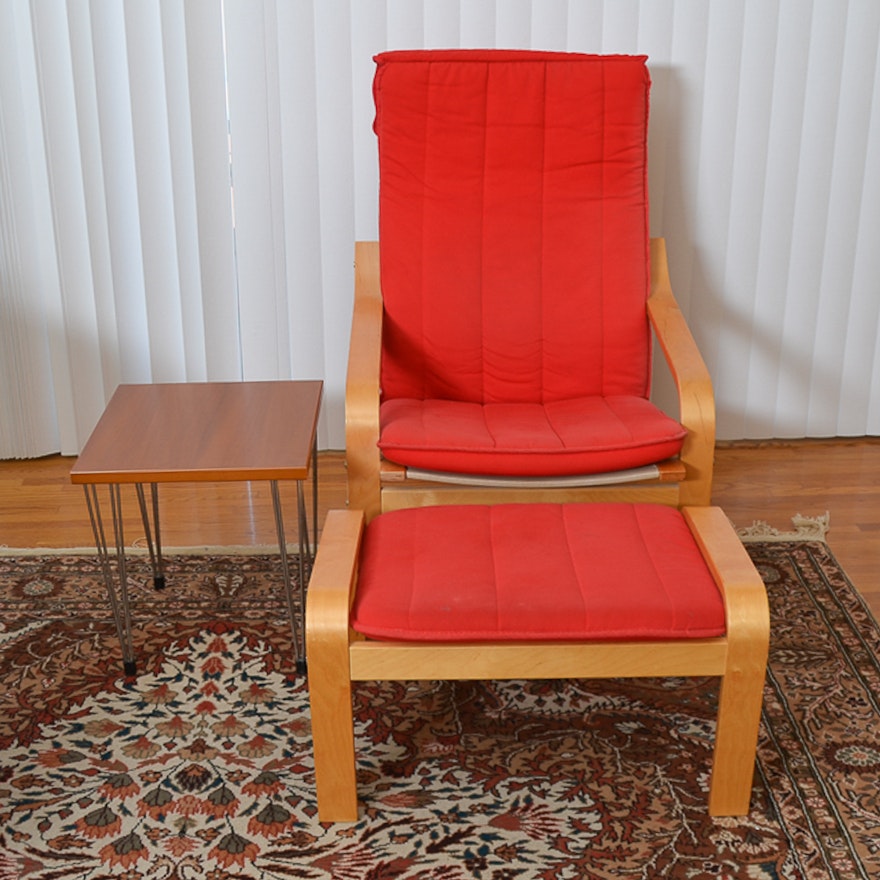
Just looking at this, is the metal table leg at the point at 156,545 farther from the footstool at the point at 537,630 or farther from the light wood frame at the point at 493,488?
the footstool at the point at 537,630

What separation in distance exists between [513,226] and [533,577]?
3.46 feet

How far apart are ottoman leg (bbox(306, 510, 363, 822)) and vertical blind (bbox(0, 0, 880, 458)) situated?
1377mm

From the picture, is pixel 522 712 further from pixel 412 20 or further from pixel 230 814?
pixel 412 20

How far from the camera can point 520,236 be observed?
262 cm

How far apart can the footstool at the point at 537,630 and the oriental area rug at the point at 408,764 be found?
0.32 ft

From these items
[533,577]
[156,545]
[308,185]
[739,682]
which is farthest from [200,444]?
[308,185]

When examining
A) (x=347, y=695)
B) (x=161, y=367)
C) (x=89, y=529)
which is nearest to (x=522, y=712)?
(x=347, y=695)

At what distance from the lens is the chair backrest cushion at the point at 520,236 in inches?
102

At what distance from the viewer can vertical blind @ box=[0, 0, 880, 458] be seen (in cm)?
286

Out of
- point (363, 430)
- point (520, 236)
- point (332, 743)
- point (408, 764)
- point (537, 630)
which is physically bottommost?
point (408, 764)

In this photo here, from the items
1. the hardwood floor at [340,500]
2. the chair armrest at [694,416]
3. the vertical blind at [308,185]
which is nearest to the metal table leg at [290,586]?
the hardwood floor at [340,500]

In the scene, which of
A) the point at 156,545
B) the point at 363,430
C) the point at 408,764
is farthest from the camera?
the point at 156,545

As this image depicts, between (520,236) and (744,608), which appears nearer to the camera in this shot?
(744,608)

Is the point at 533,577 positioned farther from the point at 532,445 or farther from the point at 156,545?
the point at 156,545
